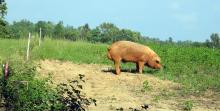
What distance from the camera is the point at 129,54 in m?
18.6

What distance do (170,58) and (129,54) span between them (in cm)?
778

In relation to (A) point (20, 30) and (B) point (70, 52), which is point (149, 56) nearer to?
(B) point (70, 52)

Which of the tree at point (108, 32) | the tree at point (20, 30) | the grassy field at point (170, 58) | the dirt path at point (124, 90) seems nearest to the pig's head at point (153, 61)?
the grassy field at point (170, 58)

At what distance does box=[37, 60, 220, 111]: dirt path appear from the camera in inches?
476

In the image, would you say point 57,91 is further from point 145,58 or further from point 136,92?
point 145,58

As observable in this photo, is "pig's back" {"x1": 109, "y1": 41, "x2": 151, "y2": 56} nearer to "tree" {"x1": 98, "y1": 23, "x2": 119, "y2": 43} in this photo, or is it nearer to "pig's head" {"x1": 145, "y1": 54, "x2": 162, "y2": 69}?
"pig's head" {"x1": 145, "y1": 54, "x2": 162, "y2": 69}

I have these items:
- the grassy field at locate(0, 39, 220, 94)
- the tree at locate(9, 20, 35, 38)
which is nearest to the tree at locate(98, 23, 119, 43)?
the tree at locate(9, 20, 35, 38)

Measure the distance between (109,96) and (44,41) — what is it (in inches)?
563

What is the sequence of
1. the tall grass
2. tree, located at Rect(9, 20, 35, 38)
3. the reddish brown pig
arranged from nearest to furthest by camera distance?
the reddish brown pig
the tall grass
tree, located at Rect(9, 20, 35, 38)

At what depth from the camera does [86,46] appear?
29.8 metres

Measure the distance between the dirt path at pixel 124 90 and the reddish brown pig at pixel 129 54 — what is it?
523mm

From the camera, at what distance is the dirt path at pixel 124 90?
12.1 metres

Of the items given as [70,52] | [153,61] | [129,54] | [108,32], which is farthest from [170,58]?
[108,32]

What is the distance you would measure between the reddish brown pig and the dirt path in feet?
1.72
